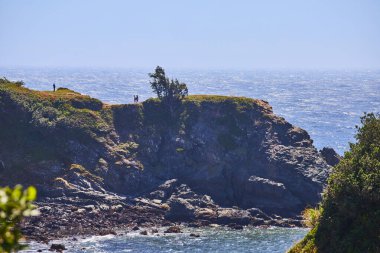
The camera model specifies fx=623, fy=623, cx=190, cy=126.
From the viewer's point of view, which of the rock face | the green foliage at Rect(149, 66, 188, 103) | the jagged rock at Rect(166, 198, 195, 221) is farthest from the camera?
the green foliage at Rect(149, 66, 188, 103)

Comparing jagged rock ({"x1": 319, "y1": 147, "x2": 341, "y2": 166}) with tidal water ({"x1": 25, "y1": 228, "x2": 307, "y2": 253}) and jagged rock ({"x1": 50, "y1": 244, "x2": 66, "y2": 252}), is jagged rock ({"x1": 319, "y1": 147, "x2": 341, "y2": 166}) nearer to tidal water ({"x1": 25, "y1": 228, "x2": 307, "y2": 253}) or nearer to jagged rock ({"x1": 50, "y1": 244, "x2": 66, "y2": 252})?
tidal water ({"x1": 25, "y1": 228, "x2": 307, "y2": 253})

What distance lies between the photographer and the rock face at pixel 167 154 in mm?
102125

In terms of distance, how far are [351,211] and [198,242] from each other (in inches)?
1920

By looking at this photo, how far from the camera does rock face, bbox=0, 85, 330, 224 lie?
102 m

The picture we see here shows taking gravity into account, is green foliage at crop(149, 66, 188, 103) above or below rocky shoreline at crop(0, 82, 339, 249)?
above

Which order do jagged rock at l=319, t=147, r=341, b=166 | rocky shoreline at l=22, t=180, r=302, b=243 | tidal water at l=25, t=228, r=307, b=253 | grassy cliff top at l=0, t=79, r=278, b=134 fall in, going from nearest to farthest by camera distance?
tidal water at l=25, t=228, r=307, b=253
rocky shoreline at l=22, t=180, r=302, b=243
jagged rock at l=319, t=147, r=341, b=166
grassy cliff top at l=0, t=79, r=278, b=134

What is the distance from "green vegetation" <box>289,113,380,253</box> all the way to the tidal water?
41.0 m

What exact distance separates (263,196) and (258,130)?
20.0 m

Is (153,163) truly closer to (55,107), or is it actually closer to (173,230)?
(55,107)

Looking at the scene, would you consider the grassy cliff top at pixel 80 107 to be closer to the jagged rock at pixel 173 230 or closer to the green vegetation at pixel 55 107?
the green vegetation at pixel 55 107

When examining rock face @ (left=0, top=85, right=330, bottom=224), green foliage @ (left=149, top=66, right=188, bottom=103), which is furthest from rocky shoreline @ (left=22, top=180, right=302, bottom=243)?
green foliage @ (left=149, top=66, right=188, bottom=103)

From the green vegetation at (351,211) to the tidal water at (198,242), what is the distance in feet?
135

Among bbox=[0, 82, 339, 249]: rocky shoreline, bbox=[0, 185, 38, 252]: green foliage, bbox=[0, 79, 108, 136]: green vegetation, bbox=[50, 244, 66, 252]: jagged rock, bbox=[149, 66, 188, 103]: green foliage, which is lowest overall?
bbox=[50, 244, 66, 252]: jagged rock

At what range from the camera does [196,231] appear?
3536 inches
